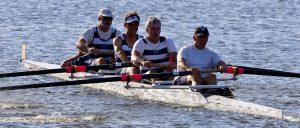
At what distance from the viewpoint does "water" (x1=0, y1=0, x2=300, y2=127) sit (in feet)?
60.1

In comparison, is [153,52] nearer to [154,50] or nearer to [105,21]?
[154,50]

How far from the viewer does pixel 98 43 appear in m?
23.7

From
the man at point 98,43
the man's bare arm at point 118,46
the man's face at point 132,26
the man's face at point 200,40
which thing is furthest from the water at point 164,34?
the man's face at point 132,26

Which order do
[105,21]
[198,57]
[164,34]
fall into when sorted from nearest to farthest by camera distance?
[198,57], [105,21], [164,34]

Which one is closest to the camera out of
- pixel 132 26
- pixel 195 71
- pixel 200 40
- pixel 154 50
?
pixel 195 71

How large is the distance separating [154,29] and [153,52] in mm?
686

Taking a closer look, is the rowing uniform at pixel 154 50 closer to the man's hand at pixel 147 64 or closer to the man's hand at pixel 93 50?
the man's hand at pixel 147 64

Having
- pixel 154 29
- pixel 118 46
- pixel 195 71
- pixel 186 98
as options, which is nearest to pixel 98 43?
pixel 118 46

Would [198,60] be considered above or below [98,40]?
below

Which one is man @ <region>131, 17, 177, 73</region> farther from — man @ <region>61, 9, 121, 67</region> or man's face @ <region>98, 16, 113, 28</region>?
man's face @ <region>98, 16, 113, 28</region>

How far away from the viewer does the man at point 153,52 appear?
20625 mm

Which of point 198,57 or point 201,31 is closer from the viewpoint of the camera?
point 201,31

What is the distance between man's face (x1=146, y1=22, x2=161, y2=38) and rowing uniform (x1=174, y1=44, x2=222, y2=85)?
3.00ft

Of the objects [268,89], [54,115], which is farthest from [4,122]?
[268,89]
